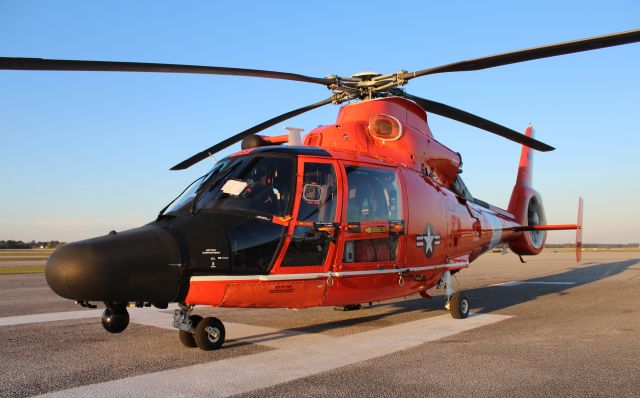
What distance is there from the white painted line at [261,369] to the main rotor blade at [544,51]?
165 inches

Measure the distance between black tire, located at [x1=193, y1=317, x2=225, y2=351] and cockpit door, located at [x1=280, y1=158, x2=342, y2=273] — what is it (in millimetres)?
1148

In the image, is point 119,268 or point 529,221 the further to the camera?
point 529,221

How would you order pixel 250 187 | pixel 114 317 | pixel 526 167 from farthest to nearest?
pixel 526 167, pixel 250 187, pixel 114 317

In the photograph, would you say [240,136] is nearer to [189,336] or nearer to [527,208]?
[189,336]

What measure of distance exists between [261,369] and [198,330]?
1.18 metres

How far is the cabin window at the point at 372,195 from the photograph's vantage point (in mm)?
7148

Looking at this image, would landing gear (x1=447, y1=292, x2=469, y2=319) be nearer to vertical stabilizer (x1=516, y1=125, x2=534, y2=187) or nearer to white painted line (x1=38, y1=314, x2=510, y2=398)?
white painted line (x1=38, y1=314, x2=510, y2=398)

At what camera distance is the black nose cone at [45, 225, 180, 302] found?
4.84 m

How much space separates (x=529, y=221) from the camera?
1527 centimetres

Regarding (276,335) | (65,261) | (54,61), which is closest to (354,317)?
(276,335)

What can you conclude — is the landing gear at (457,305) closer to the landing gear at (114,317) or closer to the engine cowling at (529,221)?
the engine cowling at (529,221)

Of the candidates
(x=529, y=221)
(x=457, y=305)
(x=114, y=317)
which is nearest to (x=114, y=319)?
(x=114, y=317)

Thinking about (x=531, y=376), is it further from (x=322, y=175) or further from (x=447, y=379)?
(x=322, y=175)

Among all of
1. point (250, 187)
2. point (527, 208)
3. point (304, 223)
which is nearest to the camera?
point (250, 187)
